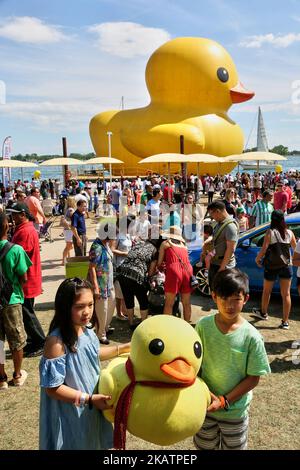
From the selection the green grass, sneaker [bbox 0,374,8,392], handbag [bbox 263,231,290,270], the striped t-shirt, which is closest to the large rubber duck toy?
the green grass

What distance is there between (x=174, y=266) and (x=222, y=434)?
9.41ft

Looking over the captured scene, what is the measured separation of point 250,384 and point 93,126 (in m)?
30.6

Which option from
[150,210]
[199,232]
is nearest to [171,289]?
[199,232]

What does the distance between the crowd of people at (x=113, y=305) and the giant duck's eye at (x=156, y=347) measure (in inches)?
15.0

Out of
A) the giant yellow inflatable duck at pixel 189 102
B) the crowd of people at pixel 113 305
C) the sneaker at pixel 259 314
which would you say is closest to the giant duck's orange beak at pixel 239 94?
the giant yellow inflatable duck at pixel 189 102

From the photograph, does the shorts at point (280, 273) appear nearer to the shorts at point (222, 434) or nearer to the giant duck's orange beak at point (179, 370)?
the shorts at point (222, 434)

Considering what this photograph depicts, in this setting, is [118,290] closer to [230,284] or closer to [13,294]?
[13,294]

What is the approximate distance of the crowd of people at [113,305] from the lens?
7.03 feet

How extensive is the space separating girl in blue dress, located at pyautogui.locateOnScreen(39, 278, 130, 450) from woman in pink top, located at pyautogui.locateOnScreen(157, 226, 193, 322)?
2966mm

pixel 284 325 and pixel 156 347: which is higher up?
pixel 156 347

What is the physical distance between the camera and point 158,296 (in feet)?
18.7

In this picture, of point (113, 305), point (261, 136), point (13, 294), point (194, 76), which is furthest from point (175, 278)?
point (261, 136)

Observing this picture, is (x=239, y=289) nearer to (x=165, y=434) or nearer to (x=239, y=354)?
(x=239, y=354)
